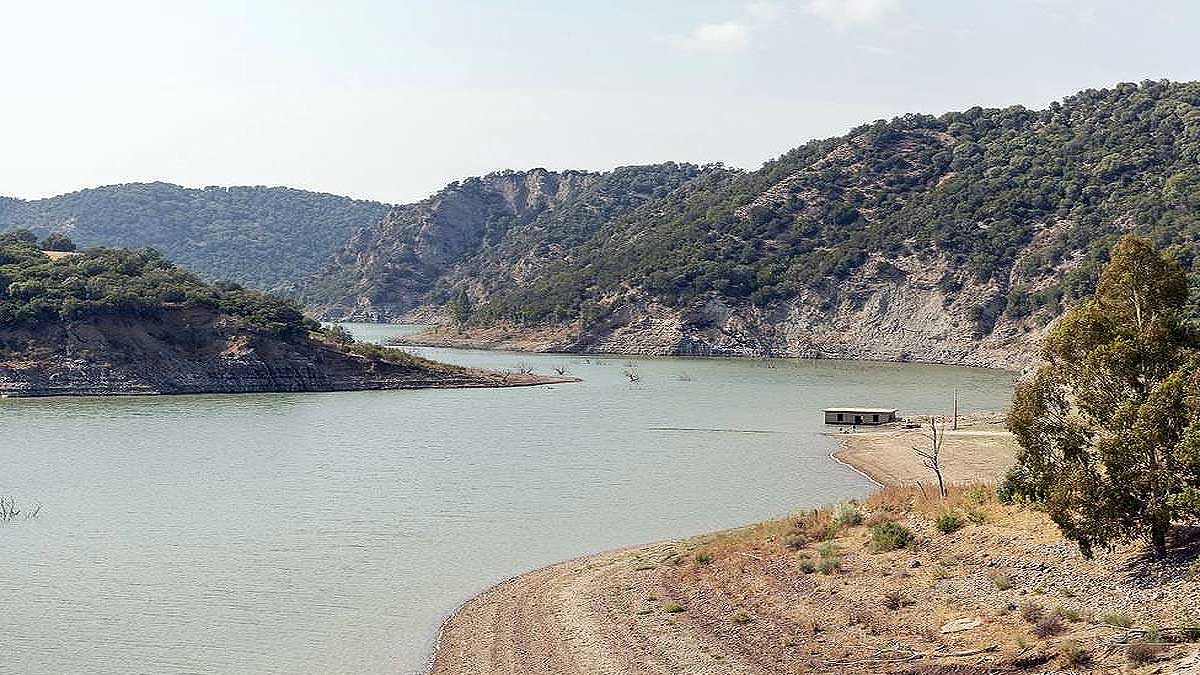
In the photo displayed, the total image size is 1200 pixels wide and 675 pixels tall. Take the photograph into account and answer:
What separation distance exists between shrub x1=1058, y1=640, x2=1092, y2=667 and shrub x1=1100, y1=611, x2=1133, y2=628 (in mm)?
1095

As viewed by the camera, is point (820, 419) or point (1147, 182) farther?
point (1147, 182)

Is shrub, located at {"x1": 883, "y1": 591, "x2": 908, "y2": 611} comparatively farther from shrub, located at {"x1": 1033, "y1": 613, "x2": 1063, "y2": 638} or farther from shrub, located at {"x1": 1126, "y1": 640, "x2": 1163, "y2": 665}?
shrub, located at {"x1": 1126, "y1": 640, "x2": 1163, "y2": 665}

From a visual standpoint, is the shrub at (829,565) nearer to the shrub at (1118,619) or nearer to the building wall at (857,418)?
the shrub at (1118,619)

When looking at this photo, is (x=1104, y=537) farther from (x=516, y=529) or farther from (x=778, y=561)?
(x=516, y=529)

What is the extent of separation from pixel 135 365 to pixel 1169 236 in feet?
368

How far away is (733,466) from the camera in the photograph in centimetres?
5847

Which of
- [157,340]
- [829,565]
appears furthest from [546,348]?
[829,565]

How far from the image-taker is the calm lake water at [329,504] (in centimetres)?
2816

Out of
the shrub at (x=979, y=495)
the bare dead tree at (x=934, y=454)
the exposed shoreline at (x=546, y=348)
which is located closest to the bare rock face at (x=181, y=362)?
the exposed shoreline at (x=546, y=348)

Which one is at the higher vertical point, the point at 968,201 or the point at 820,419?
the point at 968,201

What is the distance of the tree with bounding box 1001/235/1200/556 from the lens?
22047mm

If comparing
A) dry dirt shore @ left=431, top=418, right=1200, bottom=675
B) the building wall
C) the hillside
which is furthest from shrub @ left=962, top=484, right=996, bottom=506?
the hillside

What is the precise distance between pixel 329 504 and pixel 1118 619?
109 feet

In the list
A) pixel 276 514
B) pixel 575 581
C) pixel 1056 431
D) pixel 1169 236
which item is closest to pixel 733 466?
pixel 276 514
